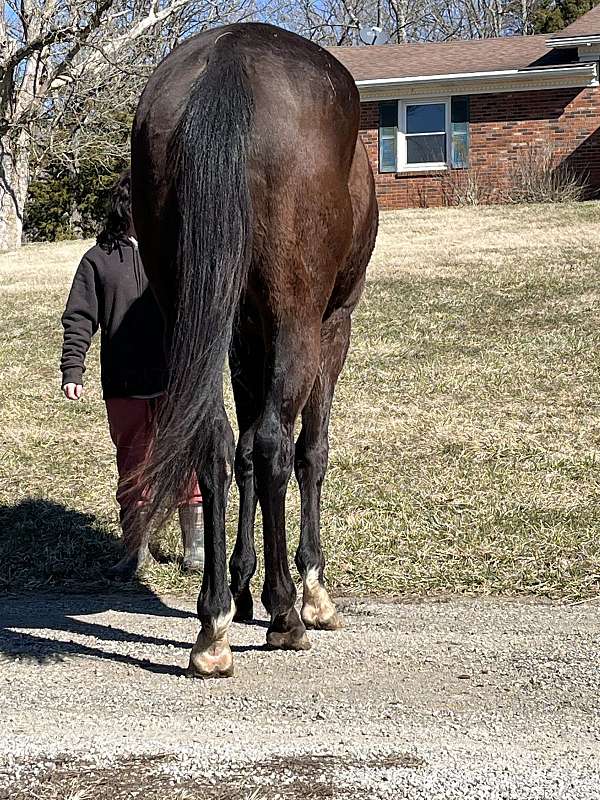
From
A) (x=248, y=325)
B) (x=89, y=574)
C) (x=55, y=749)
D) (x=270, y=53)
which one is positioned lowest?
(x=89, y=574)

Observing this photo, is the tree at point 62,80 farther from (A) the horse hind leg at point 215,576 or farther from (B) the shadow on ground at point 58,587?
(A) the horse hind leg at point 215,576

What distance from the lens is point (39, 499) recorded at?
22.6 ft

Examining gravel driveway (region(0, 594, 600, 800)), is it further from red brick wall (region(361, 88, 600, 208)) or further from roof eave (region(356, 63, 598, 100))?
roof eave (region(356, 63, 598, 100))

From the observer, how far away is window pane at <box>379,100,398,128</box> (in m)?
26.6

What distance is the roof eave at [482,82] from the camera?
2516 cm

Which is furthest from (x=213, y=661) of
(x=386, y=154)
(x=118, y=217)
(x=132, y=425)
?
(x=386, y=154)

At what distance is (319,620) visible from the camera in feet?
14.9

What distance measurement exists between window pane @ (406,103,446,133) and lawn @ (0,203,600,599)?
500 inches

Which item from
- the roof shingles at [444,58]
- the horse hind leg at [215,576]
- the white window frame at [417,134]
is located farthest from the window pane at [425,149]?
the horse hind leg at [215,576]

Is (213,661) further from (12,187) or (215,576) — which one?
(12,187)

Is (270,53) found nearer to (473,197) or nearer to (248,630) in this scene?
(248,630)

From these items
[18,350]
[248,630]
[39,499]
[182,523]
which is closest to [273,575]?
[248,630]

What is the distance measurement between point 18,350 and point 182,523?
254 inches

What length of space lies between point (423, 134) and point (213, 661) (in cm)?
2427
